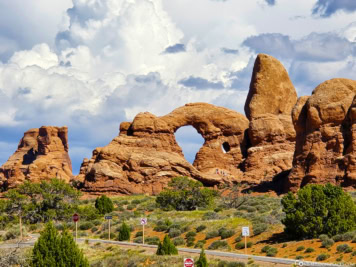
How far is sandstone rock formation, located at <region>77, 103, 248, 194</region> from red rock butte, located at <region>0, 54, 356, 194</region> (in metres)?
0.12

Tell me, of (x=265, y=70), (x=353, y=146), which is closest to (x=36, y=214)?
(x=353, y=146)

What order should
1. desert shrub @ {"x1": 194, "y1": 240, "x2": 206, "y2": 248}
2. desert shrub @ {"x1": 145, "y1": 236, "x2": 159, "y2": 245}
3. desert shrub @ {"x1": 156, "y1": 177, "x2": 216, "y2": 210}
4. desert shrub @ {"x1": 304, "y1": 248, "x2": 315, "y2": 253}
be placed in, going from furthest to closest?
desert shrub @ {"x1": 156, "y1": 177, "x2": 216, "y2": 210}
desert shrub @ {"x1": 145, "y1": 236, "x2": 159, "y2": 245}
desert shrub @ {"x1": 194, "y1": 240, "x2": 206, "y2": 248}
desert shrub @ {"x1": 304, "y1": 248, "x2": 315, "y2": 253}

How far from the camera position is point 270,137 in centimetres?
8319

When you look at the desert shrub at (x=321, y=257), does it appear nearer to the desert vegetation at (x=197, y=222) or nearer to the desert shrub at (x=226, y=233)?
the desert vegetation at (x=197, y=222)

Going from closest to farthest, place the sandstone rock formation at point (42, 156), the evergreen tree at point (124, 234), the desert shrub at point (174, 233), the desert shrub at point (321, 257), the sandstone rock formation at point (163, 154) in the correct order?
1. the desert shrub at point (321, 257)
2. the evergreen tree at point (124, 234)
3. the desert shrub at point (174, 233)
4. the sandstone rock formation at point (163, 154)
5. the sandstone rock formation at point (42, 156)

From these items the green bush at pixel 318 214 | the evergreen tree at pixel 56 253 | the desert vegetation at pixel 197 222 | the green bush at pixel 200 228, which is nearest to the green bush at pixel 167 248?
the desert vegetation at pixel 197 222

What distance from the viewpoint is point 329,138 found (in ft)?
206

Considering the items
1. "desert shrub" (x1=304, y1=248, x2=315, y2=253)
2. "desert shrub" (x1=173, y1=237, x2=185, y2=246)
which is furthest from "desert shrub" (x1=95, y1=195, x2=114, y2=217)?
"desert shrub" (x1=304, y1=248, x2=315, y2=253)

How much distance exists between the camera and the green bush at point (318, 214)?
121ft

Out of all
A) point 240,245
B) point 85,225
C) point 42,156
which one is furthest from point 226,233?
point 42,156

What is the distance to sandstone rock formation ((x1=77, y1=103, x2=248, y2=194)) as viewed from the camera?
76812 millimetres

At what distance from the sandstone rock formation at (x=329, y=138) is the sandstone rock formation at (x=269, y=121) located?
1189cm

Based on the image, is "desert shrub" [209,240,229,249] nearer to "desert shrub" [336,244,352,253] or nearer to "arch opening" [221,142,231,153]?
"desert shrub" [336,244,352,253]

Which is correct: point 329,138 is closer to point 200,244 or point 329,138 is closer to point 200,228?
point 200,228
